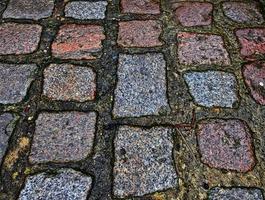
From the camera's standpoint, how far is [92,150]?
5.52 feet

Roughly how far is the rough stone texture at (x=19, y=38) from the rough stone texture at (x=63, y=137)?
52 cm

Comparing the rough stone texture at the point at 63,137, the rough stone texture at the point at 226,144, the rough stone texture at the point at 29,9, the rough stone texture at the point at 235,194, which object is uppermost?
the rough stone texture at the point at 29,9

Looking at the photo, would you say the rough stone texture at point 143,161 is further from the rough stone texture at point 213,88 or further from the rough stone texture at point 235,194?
the rough stone texture at point 213,88

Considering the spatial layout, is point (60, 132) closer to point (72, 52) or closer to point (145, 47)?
point (72, 52)

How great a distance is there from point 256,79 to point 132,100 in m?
0.63

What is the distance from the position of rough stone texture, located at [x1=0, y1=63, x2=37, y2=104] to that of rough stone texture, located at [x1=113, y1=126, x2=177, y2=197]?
54cm

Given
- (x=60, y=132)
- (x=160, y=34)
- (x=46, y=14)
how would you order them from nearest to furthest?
(x=60, y=132)
(x=160, y=34)
(x=46, y=14)

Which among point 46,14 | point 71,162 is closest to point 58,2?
point 46,14

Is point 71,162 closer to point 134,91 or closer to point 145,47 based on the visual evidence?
point 134,91

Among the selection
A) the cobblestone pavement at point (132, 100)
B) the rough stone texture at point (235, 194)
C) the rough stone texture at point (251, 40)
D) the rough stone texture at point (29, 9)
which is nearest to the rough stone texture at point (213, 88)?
the cobblestone pavement at point (132, 100)

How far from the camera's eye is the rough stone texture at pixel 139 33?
2.22 m

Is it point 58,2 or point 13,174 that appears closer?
point 13,174

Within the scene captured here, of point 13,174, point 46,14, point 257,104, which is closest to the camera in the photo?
point 13,174

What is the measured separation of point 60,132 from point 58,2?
1106 millimetres
